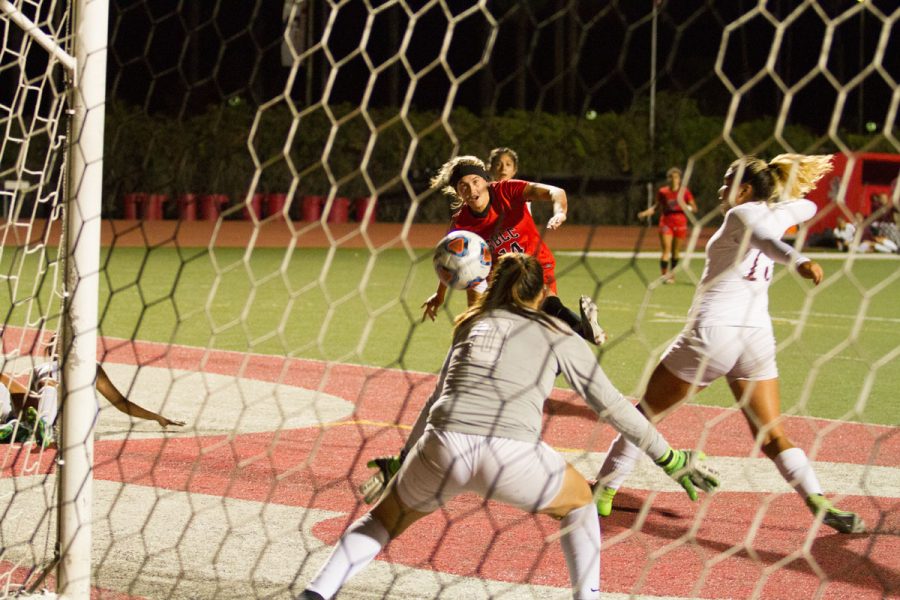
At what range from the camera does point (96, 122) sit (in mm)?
4090

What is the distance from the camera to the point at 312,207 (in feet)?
115

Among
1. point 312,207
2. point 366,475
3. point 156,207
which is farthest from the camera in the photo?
point 312,207

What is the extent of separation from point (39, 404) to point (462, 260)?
2344 mm

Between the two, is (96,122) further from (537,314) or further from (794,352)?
(794,352)

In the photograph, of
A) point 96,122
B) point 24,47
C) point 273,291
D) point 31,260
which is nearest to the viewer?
point 96,122

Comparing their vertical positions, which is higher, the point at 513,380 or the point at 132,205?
the point at 513,380

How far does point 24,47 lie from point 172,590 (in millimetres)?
2418

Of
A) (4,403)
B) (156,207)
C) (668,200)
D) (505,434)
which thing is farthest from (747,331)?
(156,207)

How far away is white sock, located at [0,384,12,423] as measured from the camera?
265 inches

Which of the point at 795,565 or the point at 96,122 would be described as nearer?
the point at 96,122

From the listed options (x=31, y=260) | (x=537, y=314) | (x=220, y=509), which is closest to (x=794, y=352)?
(x=220, y=509)

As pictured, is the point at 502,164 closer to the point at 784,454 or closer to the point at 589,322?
the point at 589,322

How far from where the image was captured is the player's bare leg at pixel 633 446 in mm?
5371

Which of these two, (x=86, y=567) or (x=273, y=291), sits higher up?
(x=86, y=567)
